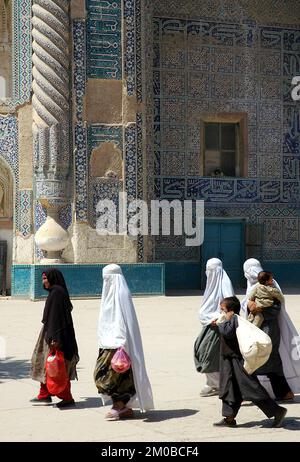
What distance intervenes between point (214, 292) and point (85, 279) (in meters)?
8.92

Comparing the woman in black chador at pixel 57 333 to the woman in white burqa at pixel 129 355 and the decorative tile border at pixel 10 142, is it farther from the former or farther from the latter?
the decorative tile border at pixel 10 142

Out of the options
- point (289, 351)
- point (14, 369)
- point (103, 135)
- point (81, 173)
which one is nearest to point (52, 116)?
point (103, 135)

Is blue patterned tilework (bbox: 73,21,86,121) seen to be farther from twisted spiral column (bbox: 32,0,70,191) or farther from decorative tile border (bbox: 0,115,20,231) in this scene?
decorative tile border (bbox: 0,115,20,231)

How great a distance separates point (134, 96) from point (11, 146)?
7.93 feet

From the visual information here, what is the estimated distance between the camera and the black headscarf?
669 cm

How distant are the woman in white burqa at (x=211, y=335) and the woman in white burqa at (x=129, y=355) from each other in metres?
0.93

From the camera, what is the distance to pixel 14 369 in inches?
331

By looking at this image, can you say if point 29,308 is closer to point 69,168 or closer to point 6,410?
point 69,168

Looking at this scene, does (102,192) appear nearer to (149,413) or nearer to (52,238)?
(52,238)

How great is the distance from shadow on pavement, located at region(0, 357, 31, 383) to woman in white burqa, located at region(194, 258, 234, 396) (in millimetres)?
1700

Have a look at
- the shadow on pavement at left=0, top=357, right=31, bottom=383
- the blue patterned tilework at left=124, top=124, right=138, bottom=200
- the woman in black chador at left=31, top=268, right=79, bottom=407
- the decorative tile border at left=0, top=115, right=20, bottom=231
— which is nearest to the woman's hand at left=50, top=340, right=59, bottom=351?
the woman in black chador at left=31, top=268, right=79, bottom=407

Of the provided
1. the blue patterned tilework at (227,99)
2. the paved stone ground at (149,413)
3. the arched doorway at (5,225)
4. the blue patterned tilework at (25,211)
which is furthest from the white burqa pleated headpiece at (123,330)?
the blue patterned tilework at (227,99)
